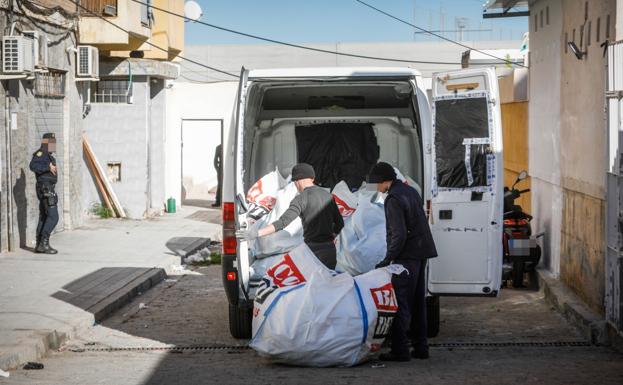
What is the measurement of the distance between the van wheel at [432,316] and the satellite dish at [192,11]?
2056cm

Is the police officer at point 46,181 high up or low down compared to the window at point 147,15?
down

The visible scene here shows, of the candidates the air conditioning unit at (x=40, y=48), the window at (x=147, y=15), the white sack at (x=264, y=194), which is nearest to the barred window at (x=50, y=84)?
the air conditioning unit at (x=40, y=48)

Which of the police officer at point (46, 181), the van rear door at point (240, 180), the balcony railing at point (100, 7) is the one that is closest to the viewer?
the van rear door at point (240, 180)

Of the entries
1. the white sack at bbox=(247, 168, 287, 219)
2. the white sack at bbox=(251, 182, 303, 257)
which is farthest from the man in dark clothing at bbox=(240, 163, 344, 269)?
the white sack at bbox=(247, 168, 287, 219)

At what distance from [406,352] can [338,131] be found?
369 centimetres

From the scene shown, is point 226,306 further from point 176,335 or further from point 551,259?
point 551,259

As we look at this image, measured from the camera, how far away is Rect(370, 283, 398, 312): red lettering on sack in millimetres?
8828

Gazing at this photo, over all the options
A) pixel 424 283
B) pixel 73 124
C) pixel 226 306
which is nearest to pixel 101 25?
pixel 73 124

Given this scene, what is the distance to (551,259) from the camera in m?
14.3

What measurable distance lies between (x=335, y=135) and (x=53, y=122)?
8.96 meters

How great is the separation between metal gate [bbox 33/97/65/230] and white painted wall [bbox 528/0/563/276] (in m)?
8.24

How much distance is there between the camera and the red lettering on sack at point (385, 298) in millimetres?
8828

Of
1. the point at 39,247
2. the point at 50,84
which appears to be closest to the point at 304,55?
the point at 50,84

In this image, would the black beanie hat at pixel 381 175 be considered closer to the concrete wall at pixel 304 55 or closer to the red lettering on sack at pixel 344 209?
the red lettering on sack at pixel 344 209
